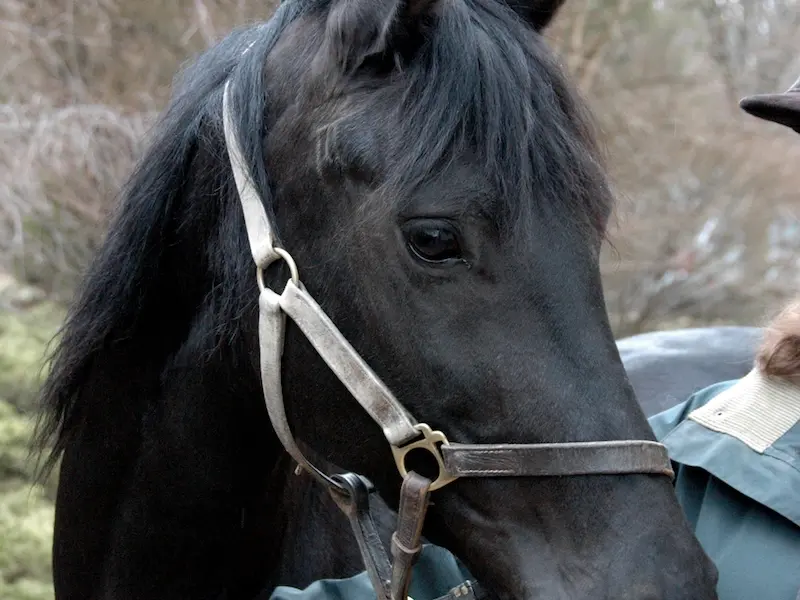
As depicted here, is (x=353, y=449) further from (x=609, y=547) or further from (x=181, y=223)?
(x=181, y=223)

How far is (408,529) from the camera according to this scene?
4.25 ft

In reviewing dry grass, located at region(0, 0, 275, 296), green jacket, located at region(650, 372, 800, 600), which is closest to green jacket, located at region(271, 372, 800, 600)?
green jacket, located at region(650, 372, 800, 600)

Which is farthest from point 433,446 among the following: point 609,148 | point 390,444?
point 609,148

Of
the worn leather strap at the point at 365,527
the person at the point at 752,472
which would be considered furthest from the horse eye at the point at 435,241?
the person at the point at 752,472

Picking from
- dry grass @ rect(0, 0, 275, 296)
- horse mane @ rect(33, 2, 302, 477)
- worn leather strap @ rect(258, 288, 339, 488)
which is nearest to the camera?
worn leather strap @ rect(258, 288, 339, 488)

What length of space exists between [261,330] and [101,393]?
1.63ft

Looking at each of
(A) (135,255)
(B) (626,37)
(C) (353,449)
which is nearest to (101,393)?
(A) (135,255)

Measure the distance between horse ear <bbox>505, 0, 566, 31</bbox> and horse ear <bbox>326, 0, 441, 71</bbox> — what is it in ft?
0.73

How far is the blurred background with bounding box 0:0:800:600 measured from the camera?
4340 mm

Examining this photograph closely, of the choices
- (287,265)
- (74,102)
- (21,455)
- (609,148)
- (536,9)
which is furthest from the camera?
(74,102)

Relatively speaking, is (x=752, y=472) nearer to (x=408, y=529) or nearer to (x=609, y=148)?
(x=408, y=529)

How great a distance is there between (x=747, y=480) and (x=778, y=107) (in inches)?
22.3

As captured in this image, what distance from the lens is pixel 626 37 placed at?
247 inches

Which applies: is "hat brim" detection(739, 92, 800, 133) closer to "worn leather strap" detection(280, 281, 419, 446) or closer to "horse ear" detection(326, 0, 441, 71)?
"horse ear" detection(326, 0, 441, 71)
